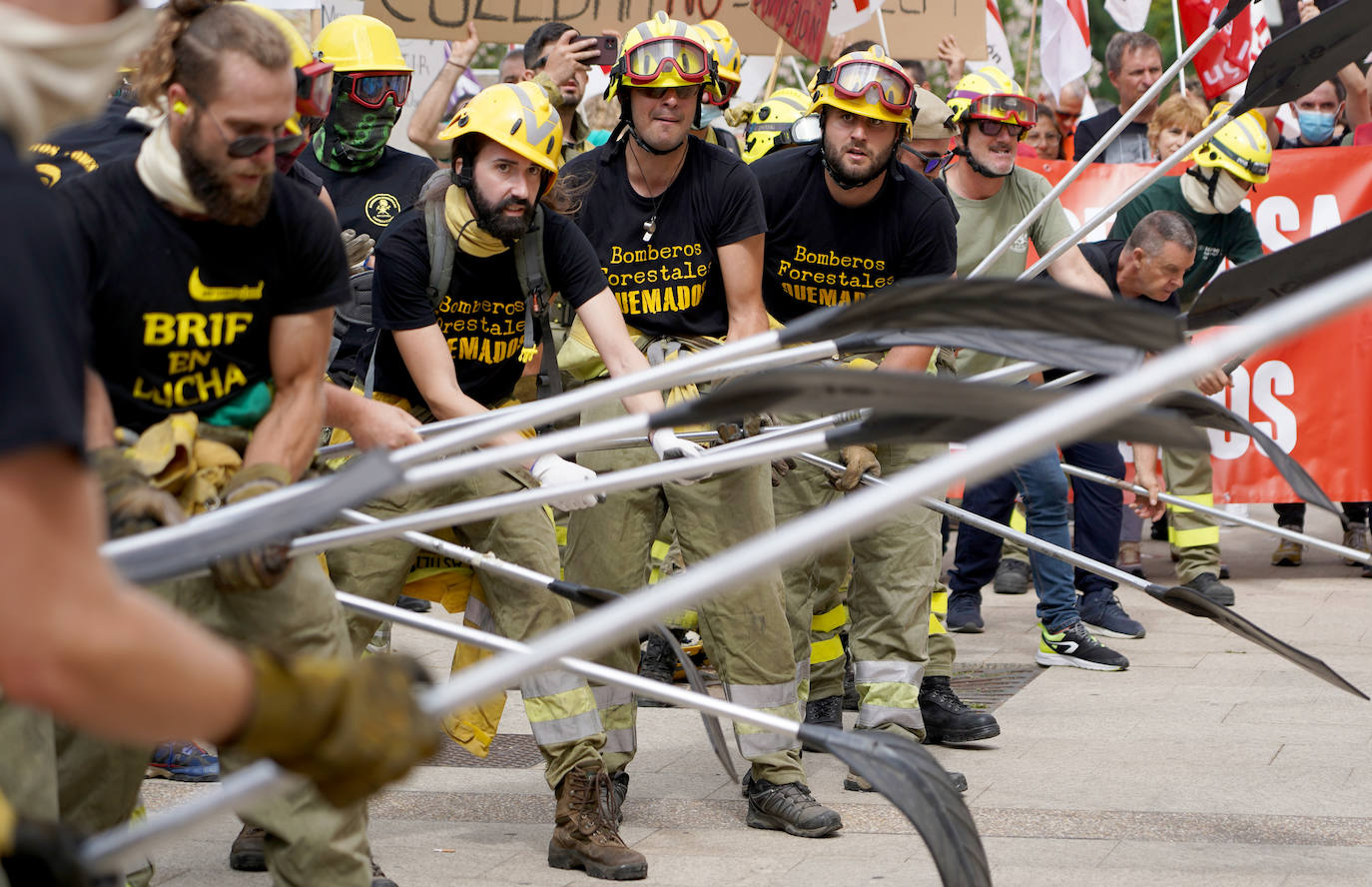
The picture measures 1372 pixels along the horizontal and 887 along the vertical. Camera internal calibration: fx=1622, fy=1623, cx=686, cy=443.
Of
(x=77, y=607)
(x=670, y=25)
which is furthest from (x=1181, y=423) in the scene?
(x=670, y=25)

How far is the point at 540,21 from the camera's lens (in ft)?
30.5

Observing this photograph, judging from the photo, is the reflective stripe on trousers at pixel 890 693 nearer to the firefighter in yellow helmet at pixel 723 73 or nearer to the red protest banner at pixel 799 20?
the firefighter in yellow helmet at pixel 723 73

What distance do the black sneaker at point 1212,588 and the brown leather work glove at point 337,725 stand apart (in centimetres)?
724

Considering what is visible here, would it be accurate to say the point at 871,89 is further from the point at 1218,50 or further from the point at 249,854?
the point at 1218,50

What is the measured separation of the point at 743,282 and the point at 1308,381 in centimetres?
539

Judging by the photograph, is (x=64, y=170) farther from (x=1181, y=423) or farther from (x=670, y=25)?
(x=1181, y=423)

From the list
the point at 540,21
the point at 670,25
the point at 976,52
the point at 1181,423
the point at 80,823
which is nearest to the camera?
the point at 1181,423

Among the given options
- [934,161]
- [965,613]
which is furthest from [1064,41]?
[965,613]

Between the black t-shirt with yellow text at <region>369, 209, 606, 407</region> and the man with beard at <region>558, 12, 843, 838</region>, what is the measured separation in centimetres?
45

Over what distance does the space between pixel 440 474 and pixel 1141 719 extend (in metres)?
4.25

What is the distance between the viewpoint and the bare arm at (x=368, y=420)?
4.03 metres

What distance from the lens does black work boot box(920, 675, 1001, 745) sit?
6.02 meters

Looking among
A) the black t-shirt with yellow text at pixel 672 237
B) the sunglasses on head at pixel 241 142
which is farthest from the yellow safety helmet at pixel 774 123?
the sunglasses on head at pixel 241 142

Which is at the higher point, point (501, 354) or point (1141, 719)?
point (501, 354)
